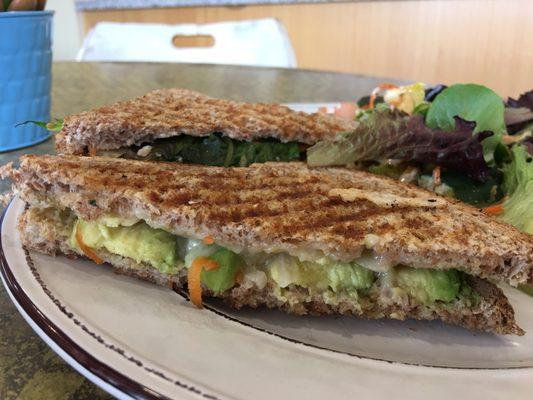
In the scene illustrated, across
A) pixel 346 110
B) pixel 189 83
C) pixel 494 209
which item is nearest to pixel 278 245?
pixel 494 209

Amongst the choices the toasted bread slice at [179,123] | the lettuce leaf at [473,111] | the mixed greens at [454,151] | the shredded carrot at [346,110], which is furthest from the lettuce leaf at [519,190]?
the shredded carrot at [346,110]

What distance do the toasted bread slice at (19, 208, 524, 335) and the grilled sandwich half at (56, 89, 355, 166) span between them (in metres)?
0.51

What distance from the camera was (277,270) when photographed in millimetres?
1263

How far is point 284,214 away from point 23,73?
1787 mm

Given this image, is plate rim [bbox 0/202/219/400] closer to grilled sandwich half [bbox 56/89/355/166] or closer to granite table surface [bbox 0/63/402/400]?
grilled sandwich half [bbox 56/89/355/166]

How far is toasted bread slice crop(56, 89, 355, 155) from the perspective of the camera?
173 cm

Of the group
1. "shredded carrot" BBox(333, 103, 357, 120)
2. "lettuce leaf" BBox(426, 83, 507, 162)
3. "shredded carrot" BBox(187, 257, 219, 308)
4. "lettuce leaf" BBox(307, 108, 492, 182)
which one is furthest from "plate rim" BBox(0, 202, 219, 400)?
"shredded carrot" BBox(333, 103, 357, 120)

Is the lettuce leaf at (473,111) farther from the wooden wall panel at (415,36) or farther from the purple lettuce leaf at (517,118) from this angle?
the wooden wall panel at (415,36)

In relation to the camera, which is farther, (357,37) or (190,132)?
(357,37)

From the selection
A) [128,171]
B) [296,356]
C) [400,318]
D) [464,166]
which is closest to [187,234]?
[128,171]

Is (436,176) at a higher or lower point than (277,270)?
lower

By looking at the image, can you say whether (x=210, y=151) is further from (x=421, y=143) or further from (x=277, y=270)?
(x=421, y=143)

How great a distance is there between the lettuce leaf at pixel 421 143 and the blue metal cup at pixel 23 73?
154 cm

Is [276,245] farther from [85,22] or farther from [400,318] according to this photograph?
[85,22]
